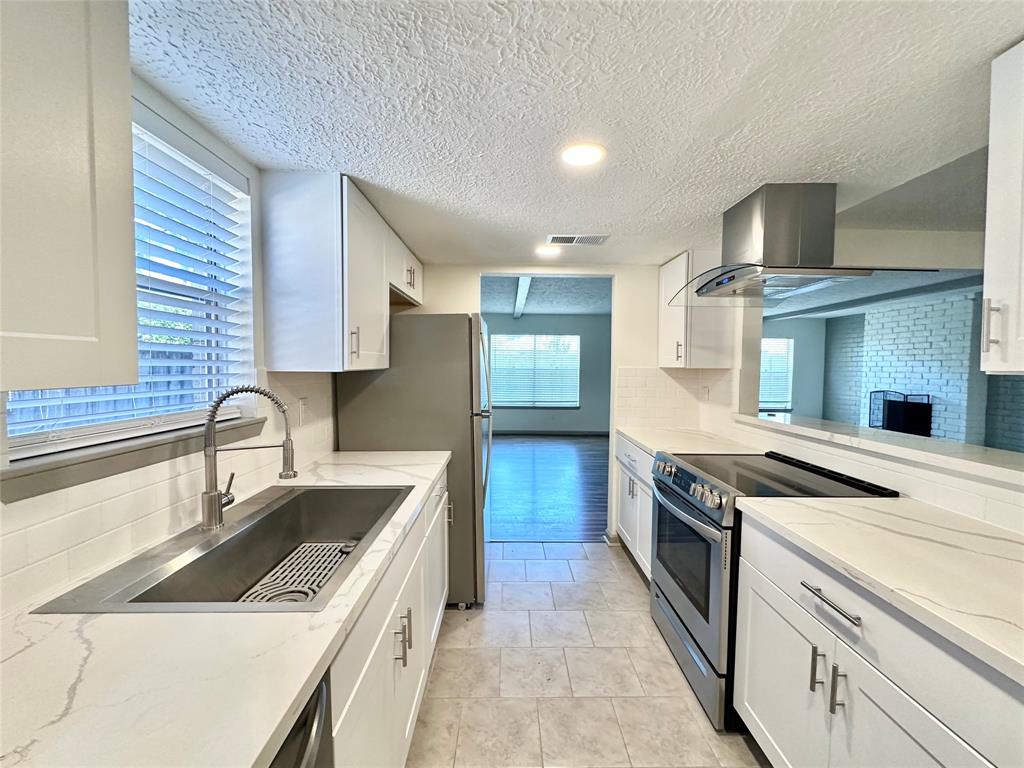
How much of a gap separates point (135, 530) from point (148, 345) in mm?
500

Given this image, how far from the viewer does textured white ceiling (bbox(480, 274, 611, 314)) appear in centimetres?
501

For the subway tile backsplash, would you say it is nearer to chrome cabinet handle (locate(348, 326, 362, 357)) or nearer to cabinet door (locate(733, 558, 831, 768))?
chrome cabinet handle (locate(348, 326, 362, 357))

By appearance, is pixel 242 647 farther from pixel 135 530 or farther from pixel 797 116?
pixel 797 116

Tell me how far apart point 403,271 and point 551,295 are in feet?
12.0

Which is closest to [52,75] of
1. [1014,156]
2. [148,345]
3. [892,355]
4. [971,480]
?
[148,345]

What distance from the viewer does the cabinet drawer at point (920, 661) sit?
74 cm

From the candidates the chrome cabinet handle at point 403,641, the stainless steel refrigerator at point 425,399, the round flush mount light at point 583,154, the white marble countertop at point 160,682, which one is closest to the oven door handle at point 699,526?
the stainless steel refrigerator at point 425,399

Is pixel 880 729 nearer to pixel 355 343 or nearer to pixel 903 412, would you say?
pixel 355 343

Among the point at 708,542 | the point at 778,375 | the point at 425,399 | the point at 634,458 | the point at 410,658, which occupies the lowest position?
the point at 410,658

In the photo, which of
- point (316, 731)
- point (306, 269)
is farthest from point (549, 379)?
point (316, 731)

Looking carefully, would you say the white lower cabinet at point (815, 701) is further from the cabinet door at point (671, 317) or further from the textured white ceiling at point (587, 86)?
the cabinet door at point (671, 317)

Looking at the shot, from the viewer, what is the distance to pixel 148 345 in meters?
1.16

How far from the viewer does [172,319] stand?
4.01ft

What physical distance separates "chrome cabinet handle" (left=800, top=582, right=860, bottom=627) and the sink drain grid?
1.35 m
